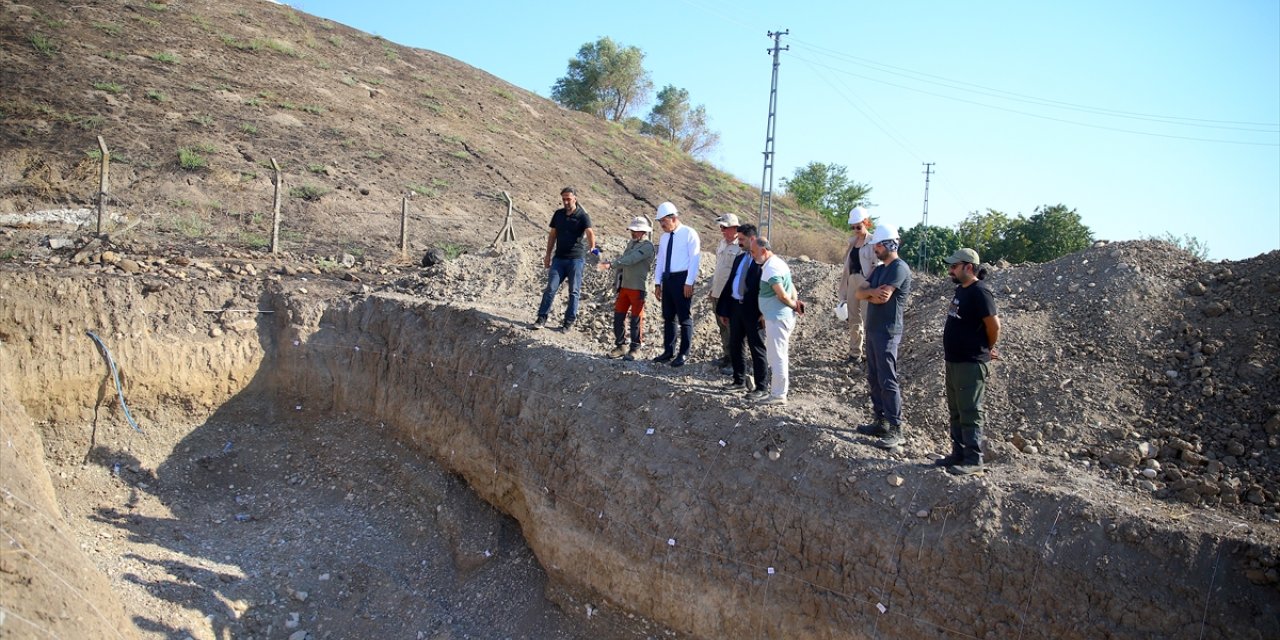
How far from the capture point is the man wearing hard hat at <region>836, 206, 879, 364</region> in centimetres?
812

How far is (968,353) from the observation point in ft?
19.1

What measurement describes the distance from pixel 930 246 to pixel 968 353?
47.7 feet

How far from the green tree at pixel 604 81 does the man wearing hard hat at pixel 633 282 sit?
96.8 feet

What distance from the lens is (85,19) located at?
20.9m

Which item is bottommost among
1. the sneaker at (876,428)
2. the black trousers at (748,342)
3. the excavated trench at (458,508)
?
the excavated trench at (458,508)

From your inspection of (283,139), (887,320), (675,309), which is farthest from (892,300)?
(283,139)

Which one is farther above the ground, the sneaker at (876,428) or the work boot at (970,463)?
the sneaker at (876,428)

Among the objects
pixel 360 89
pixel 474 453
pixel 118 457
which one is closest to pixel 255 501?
pixel 118 457

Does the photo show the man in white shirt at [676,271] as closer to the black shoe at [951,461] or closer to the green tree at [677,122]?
the black shoe at [951,461]

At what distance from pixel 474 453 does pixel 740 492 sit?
3.47m

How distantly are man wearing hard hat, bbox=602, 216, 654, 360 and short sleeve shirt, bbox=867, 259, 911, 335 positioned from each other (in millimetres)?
2424

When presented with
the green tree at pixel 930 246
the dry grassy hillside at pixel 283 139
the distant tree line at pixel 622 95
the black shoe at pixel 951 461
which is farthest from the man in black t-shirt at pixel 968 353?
the distant tree line at pixel 622 95

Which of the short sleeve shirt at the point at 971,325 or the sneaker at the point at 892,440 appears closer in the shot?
the short sleeve shirt at the point at 971,325

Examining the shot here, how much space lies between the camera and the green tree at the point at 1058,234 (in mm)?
16375
